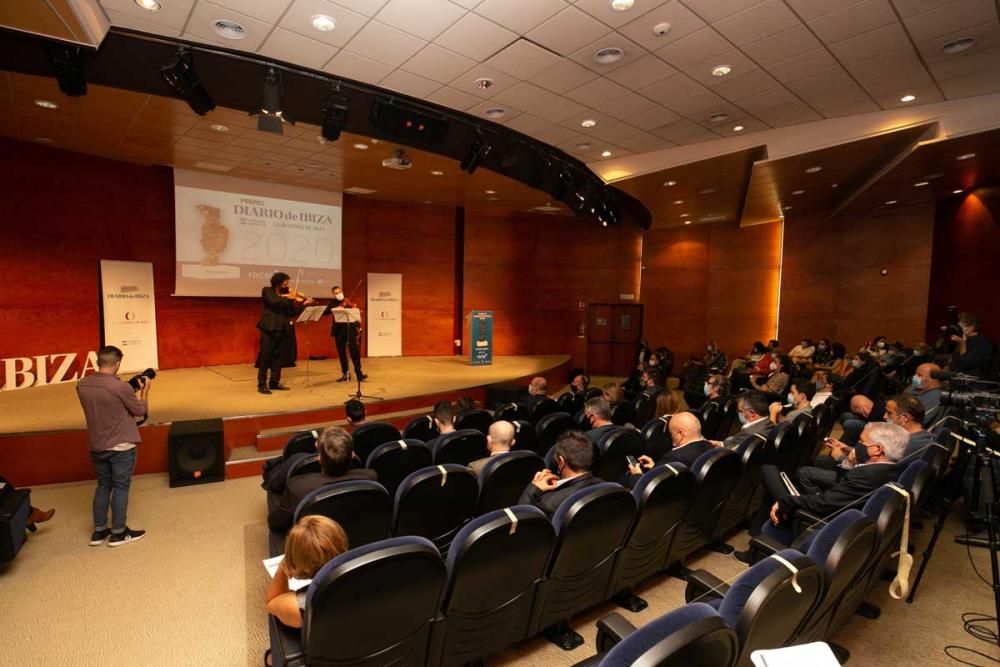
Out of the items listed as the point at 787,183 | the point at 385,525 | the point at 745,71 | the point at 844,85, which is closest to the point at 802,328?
the point at 787,183

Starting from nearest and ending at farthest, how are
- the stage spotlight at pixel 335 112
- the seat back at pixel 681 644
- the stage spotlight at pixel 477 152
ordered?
the seat back at pixel 681 644
the stage spotlight at pixel 335 112
the stage spotlight at pixel 477 152

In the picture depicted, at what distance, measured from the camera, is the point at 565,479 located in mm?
2525

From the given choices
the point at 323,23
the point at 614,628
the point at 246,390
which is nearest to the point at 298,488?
the point at 614,628

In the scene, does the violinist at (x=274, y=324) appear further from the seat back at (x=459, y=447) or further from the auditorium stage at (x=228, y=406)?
the seat back at (x=459, y=447)

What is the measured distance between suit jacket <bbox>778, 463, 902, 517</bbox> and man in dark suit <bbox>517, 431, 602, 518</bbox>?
1366 millimetres

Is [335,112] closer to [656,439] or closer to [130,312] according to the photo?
[656,439]

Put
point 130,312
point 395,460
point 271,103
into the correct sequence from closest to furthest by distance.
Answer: point 395,460
point 271,103
point 130,312

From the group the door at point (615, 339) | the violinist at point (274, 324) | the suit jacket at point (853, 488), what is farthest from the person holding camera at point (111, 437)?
the door at point (615, 339)

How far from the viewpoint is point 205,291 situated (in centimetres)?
919

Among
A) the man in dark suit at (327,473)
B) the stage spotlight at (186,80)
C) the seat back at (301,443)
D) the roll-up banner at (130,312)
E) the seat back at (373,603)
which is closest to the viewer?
the seat back at (373,603)

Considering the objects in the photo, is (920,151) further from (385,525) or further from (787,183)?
(385,525)

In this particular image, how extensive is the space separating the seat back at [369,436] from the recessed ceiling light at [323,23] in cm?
348

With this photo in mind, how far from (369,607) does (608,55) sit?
5.04 meters

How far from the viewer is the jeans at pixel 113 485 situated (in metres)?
3.64
